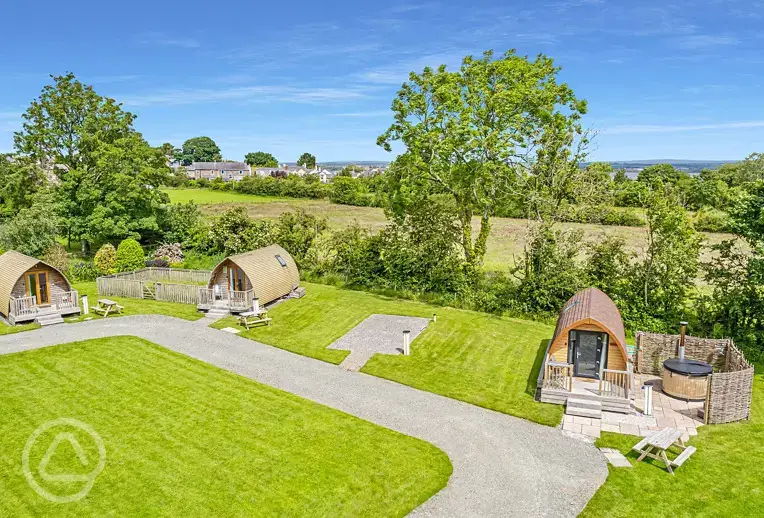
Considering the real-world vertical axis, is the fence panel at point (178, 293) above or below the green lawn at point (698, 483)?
above

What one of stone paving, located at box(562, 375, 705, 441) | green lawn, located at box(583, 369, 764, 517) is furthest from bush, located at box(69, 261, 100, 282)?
green lawn, located at box(583, 369, 764, 517)

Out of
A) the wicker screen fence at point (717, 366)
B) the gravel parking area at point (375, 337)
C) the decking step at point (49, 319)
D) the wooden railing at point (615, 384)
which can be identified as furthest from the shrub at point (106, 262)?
the wicker screen fence at point (717, 366)

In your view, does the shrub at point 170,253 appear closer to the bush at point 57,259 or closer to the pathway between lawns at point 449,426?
the bush at point 57,259

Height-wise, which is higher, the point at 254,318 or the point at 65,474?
the point at 254,318

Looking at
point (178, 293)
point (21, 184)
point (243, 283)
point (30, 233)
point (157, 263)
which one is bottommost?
point (178, 293)

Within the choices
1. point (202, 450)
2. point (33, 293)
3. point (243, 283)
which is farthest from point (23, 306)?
point (202, 450)

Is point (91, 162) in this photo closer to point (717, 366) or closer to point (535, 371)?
point (535, 371)

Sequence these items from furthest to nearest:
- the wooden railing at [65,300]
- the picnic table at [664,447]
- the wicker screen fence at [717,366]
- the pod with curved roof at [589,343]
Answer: the wooden railing at [65,300] < the pod with curved roof at [589,343] < the wicker screen fence at [717,366] < the picnic table at [664,447]
